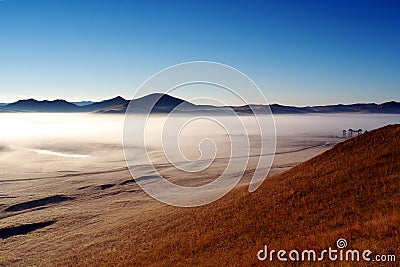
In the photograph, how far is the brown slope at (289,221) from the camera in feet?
43.9

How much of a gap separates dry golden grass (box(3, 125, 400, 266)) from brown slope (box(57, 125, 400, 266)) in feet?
0.11

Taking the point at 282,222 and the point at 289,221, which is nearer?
the point at 289,221

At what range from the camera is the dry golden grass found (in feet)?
44.2

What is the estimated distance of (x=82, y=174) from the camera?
58438 millimetres

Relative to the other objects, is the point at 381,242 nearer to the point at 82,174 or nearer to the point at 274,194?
the point at 274,194

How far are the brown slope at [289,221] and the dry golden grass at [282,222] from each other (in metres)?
0.03

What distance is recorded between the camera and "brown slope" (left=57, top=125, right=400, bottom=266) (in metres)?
13.4

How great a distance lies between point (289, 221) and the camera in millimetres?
17688

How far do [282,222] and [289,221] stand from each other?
375 millimetres

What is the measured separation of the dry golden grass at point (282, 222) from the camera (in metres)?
13.5

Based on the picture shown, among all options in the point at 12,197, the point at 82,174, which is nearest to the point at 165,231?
the point at 12,197

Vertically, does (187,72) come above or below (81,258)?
above

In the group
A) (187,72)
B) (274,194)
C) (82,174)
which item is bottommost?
(82,174)

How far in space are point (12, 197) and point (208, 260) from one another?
34.2 meters
